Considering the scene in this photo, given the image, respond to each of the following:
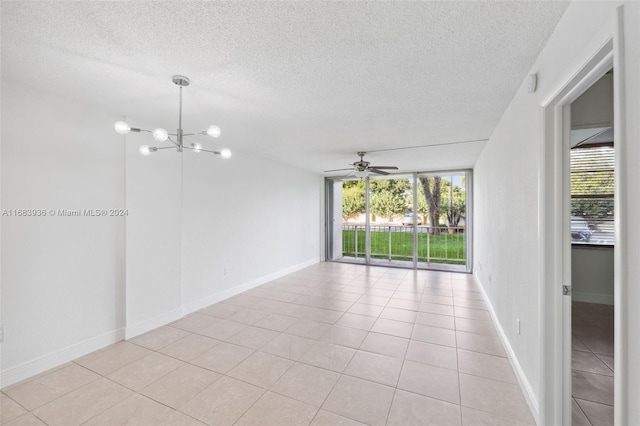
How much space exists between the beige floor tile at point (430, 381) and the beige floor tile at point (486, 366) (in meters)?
0.18

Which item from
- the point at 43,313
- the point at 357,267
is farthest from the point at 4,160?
the point at 357,267

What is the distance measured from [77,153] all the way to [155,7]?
6.33 feet

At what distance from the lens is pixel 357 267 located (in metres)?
6.43

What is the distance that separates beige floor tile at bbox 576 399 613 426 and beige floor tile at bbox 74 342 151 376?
3.51 meters

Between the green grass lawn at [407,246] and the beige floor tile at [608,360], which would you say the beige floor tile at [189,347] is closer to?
the beige floor tile at [608,360]

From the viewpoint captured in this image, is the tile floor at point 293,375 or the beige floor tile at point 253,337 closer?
the tile floor at point 293,375

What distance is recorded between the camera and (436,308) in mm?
3727

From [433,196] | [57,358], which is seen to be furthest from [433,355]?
[433,196]

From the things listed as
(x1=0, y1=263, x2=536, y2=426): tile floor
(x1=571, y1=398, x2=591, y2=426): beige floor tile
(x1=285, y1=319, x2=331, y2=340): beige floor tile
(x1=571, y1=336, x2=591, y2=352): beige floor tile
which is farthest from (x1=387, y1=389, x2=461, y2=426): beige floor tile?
(x1=571, y1=336, x2=591, y2=352): beige floor tile

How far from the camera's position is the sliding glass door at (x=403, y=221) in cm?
626

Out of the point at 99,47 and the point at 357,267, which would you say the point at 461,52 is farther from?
the point at 357,267

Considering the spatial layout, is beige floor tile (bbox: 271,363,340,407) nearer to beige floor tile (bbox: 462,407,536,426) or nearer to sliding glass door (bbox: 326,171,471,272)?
beige floor tile (bbox: 462,407,536,426)

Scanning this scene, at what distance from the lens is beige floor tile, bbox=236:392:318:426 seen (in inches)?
69.1

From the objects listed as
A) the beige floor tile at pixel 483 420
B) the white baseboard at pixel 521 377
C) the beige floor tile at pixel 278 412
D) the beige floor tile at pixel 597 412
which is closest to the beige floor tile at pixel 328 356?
the beige floor tile at pixel 278 412
